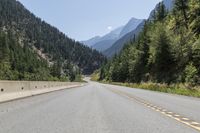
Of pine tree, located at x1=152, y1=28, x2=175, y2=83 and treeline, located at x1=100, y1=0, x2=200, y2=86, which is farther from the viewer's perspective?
pine tree, located at x1=152, y1=28, x2=175, y2=83

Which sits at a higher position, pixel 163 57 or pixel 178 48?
pixel 178 48

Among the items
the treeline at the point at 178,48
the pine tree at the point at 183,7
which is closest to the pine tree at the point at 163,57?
the treeline at the point at 178,48

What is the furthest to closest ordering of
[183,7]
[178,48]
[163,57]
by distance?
1. [183,7]
2. [163,57]
3. [178,48]

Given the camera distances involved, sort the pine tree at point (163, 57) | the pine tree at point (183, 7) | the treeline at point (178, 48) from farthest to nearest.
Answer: the pine tree at point (183, 7) → the pine tree at point (163, 57) → the treeline at point (178, 48)

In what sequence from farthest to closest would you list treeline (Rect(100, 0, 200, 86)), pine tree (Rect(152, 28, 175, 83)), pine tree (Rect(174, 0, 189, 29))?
pine tree (Rect(174, 0, 189, 29))
pine tree (Rect(152, 28, 175, 83))
treeline (Rect(100, 0, 200, 86))

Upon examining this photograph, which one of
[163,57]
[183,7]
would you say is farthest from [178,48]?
[183,7]

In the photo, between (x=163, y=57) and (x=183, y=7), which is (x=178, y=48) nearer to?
(x=163, y=57)

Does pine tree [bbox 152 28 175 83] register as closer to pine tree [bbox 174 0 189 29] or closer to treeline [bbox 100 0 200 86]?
treeline [bbox 100 0 200 86]

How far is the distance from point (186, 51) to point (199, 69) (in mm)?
8865

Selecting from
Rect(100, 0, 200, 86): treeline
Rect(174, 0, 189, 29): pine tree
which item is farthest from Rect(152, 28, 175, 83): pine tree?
Rect(174, 0, 189, 29): pine tree

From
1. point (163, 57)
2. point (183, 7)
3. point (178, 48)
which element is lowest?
point (163, 57)

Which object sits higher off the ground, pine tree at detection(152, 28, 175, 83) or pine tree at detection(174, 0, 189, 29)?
pine tree at detection(174, 0, 189, 29)

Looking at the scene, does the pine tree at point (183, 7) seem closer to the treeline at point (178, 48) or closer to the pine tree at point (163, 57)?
the treeline at point (178, 48)

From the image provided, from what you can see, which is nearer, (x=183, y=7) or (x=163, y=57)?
(x=163, y=57)
